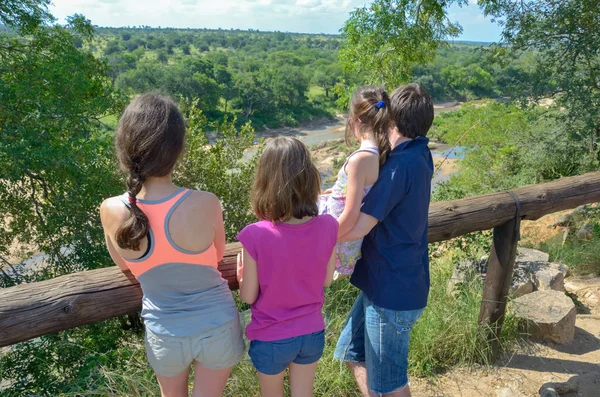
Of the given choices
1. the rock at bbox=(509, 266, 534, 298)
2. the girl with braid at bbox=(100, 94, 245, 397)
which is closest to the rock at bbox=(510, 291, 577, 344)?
the rock at bbox=(509, 266, 534, 298)

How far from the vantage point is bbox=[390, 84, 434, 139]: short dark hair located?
1.92 m

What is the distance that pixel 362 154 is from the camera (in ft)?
6.08

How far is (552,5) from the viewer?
779 cm

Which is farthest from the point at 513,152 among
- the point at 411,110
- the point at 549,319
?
the point at 411,110

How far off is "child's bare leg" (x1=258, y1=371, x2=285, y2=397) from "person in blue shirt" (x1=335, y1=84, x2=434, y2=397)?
17.0 inches

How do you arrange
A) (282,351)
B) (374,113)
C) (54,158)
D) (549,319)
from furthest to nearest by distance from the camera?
1. (54,158)
2. (549,319)
3. (374,113)
4. (282,351)

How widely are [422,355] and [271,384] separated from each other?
138 centimetres

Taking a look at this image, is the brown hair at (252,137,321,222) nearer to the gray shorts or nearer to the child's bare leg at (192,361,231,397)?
the gray shorts

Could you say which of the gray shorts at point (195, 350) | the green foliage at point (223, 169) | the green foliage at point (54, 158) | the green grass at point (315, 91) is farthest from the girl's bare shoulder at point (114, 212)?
the green grass at point (315, 91)

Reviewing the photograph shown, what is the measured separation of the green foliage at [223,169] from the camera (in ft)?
28.5

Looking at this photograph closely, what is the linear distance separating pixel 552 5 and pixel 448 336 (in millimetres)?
6799

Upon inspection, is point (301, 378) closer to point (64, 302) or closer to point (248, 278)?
point (248, 278)

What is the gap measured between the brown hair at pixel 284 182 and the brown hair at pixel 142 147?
0.99 ft

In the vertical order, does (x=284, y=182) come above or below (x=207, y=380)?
above
